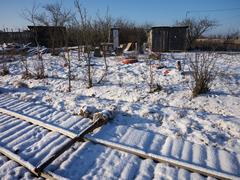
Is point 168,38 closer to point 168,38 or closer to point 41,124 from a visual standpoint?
point 168,38

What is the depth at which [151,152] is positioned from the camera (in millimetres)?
3172

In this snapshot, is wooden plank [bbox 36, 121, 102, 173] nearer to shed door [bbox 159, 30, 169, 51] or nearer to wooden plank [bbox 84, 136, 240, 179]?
wooden plank [bbox 84, 136, 240, 179]

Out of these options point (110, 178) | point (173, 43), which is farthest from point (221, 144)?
point (173, 43)

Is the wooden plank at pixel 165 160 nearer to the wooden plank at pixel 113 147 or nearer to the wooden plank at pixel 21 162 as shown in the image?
the wooden plank at pixel 113 147

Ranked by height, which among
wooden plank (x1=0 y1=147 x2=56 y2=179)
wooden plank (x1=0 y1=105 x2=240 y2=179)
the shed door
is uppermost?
the shed door

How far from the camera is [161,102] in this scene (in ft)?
17.5

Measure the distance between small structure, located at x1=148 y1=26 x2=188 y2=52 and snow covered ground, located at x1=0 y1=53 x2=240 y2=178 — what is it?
9008 mm

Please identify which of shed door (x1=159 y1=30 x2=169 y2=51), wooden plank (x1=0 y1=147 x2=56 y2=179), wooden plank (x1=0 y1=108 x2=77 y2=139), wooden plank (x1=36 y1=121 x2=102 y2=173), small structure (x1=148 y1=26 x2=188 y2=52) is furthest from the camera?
shed door (x1=159 y1=30 x2=169 y2=51)

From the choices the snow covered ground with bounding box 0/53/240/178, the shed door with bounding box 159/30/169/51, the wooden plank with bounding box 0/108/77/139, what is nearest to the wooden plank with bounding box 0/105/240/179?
the wooden plank with bounding box 0/108/77/139

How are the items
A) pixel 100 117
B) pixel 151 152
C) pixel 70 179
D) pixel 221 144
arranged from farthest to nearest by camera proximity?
pixel 100 117 → pixel 221 144 → pixel 151 152 → pixel 70 179

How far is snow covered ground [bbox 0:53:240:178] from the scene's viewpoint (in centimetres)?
382

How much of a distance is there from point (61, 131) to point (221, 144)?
2752mm

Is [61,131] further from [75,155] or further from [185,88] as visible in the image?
[185,88]

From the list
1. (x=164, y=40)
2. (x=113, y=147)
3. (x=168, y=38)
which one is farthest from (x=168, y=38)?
(x=113, y=147)
